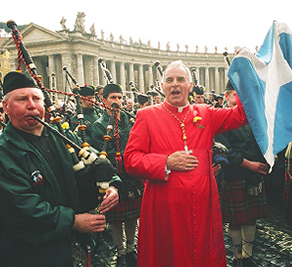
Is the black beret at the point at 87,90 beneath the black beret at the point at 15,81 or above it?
above

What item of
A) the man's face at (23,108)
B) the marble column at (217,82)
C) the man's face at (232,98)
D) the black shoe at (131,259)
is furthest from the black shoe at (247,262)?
the marble column at (217,82)

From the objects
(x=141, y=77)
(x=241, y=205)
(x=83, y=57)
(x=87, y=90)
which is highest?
(x=83, y=57)

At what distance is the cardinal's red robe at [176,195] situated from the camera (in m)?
2.76

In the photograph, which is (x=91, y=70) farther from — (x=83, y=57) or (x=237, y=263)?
(x=237, y=263)

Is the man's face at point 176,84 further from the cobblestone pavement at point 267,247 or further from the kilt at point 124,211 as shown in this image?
the cobblestone pavement at point 267,247

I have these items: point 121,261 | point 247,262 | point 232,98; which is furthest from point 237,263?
point 232,98

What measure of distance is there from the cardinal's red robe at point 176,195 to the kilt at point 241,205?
1209mm

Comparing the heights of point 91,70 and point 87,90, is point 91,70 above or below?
above

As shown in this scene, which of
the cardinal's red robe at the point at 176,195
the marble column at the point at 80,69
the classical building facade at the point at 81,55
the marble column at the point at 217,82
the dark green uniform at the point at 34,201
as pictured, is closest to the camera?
the dark green uniform at the point at 34,201

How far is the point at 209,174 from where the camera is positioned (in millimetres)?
2971

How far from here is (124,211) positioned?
14.6 feet

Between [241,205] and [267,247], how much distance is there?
1560mm

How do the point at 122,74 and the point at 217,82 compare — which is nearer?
A: the point at 122,74

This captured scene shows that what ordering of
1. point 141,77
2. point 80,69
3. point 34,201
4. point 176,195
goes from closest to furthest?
point 34,201 < point 176,195 < point 80,69 < point 141,77
